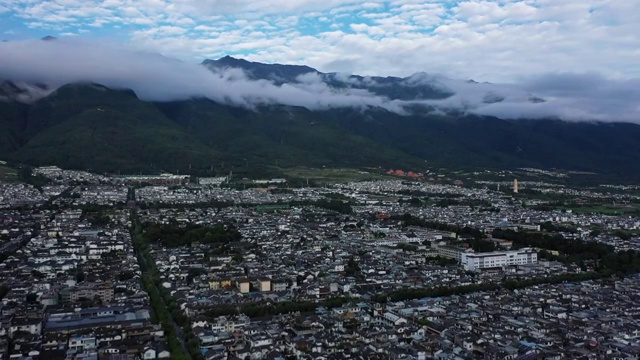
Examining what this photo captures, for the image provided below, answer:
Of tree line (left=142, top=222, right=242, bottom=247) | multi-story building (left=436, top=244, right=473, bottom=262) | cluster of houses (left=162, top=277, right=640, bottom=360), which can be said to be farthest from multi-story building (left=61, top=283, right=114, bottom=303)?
multi-story building (left=436, top=244, right=473, bottom=262)

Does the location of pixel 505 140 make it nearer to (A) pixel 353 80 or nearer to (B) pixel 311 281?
(A) pixel 353 80

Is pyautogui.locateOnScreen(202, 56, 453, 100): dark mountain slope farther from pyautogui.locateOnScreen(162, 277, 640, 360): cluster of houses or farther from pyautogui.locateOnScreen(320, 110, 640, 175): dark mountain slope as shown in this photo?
pyautogui.locateOnScreen(162, 277, 640, 360): cluster of houses

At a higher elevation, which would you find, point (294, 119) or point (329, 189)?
point (294, 119)

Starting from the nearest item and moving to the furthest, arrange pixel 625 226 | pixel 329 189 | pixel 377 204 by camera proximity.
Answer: pixel 625 226, pixel 377 204, pixel 329 189

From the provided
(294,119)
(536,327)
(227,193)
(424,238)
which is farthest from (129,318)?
(294,119)

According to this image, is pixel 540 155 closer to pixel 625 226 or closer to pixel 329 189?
pixel 329 189
